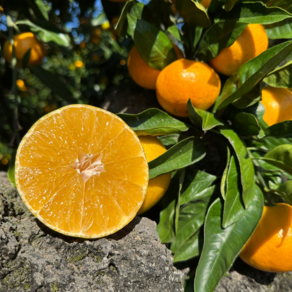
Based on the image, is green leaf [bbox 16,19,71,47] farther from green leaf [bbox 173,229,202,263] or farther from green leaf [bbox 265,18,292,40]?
green leaf [bbox 173,229,202,263]

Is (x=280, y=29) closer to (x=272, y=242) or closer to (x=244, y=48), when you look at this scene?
(x=244, y=48)

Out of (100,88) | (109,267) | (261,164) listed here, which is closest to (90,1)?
(100,88)

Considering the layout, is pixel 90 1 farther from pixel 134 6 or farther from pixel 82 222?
pixel 82 222

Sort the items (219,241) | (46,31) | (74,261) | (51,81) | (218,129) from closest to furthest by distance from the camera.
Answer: (74,261) → (219,241) → (218,129) → (46,31) → (51,81)

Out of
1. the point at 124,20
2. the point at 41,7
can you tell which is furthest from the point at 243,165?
the point at 41,7

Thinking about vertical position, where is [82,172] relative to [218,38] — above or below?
below
